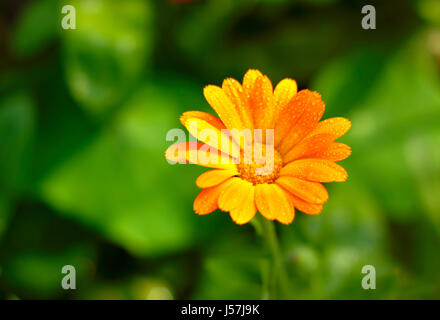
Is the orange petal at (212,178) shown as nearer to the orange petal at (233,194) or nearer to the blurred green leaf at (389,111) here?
the orange petal at (233,194)

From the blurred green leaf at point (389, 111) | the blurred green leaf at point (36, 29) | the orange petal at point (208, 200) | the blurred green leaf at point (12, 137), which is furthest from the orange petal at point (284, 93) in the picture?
the blurred green leaf at point (36, 29)

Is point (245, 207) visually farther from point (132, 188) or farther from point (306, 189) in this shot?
point (132, 188)

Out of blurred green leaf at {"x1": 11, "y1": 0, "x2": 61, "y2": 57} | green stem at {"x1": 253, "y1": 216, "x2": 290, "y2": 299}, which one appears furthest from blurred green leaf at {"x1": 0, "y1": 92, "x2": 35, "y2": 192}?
green stem at {"x1": 253, "y1": 216, "x2": 290, "y2": 299}

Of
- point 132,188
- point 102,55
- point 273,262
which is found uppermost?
point 102,55

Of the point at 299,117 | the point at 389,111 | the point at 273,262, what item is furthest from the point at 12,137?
the point at 389,111

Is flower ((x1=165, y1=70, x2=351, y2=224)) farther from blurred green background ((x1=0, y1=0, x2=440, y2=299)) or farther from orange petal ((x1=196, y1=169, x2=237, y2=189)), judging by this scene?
blurred green background ((x1=0, y1=0, x2=440, y2=299))
